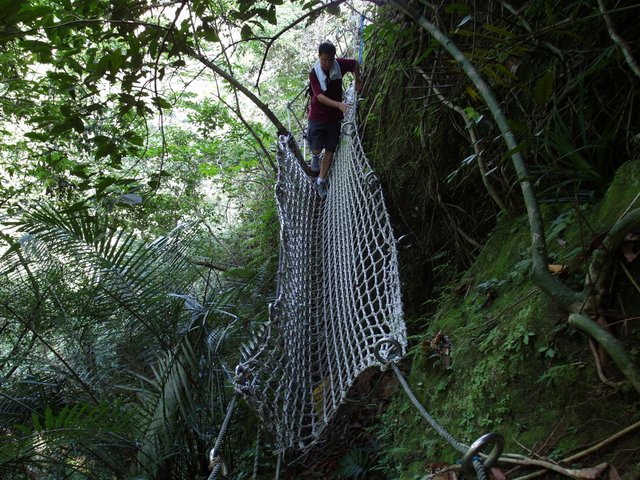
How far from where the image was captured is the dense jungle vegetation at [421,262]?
0.84 meters

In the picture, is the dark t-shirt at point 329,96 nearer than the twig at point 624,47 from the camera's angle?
No

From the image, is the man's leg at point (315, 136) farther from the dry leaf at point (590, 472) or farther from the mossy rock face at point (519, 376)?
the dry leaf at point (590, 472)

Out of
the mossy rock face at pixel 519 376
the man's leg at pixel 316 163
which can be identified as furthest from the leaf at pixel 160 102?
the man's leg at pixel 316 163

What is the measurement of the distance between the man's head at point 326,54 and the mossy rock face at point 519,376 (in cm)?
172

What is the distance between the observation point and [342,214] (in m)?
2.45

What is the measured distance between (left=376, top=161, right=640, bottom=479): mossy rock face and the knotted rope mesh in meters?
0.15

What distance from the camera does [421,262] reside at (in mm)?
2119

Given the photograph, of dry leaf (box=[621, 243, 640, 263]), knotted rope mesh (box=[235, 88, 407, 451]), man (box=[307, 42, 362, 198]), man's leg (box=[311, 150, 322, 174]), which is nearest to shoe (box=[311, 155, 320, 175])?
man's leg (box=[311, 150, 322, 174])

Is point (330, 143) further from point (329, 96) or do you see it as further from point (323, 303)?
point (323, 303)

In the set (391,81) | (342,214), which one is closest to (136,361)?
(342,214)

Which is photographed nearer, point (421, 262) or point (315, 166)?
point (421, 262)

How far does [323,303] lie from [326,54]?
4.73 ft

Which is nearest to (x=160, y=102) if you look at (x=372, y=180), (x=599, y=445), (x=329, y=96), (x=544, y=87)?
(x=372, y=180)

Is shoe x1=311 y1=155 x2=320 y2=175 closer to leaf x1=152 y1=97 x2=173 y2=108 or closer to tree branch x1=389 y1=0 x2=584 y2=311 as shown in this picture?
leaf x1=152 y1=97 x2=173 y2=108
